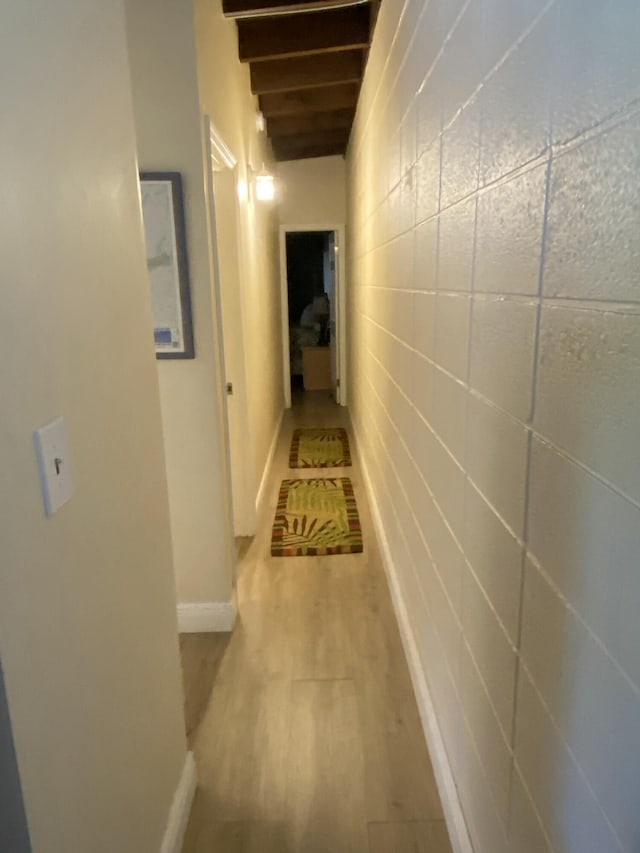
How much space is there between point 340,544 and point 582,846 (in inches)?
94.9

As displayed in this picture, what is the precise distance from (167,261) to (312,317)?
5.70m

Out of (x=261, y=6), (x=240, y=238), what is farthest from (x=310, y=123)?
(x=240, y=238)

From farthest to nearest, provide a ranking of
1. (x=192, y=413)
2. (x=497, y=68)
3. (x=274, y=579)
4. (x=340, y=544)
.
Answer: (x=340, y=544) < (x=274, y=579) < (x=192, y=413) < (x=497, y=68)

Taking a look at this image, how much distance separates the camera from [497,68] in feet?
3.33

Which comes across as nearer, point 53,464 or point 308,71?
point 53,464

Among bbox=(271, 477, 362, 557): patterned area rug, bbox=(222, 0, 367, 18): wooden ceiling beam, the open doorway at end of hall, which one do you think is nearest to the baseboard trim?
bbox=(271, 477, 362, 557): patterned area rug

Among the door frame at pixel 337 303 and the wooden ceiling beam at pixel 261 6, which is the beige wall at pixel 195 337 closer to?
the wooden ceiling beam at pixel 261 6

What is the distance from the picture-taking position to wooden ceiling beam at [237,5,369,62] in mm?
3121

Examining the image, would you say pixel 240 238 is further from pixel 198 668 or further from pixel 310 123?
pixel 310 123

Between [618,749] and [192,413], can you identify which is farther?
[192,413]

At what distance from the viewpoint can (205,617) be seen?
8.09ft

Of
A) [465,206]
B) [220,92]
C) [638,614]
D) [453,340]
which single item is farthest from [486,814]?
[220,92]

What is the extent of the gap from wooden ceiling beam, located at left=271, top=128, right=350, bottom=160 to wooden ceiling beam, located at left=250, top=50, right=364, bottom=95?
1209 millimetres

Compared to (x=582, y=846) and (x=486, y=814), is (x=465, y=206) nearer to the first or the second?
(x=582, y=846)
